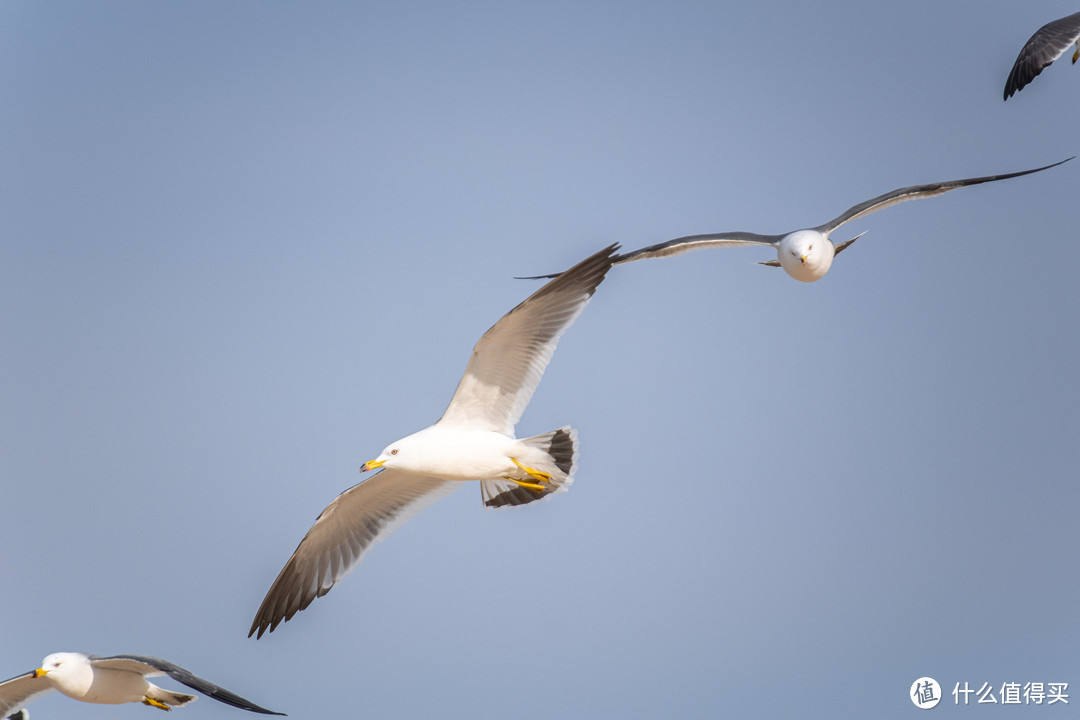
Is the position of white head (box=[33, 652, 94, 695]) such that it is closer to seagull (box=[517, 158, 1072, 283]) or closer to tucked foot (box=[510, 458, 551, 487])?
tucked foot (box=[510, 458, 551, 487])

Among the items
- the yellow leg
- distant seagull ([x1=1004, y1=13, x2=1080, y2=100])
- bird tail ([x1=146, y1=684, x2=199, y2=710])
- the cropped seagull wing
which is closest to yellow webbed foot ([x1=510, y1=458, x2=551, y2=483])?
the yellow leg

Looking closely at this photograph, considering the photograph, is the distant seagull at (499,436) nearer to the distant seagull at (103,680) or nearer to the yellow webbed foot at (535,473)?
the yellow webbed foot at (535,473)

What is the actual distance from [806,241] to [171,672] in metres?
4.89

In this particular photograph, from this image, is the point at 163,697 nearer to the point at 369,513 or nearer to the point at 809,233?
the point at 369,513

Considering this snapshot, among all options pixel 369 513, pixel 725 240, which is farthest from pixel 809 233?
pixel 369 513

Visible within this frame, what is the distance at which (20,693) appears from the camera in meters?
9.04

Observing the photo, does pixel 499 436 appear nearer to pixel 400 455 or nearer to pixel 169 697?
pixel 400 455

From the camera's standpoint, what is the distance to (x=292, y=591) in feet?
29.4

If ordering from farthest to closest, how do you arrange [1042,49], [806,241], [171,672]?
[1042,49]
[806,241]
[171,672]

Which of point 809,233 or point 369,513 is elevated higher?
point 809,233

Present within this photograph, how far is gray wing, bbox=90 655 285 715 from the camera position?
778 centimetres

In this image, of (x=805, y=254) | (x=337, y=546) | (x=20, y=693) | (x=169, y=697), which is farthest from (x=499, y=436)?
(x=20, y=693)

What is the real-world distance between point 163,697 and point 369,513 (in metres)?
1.79

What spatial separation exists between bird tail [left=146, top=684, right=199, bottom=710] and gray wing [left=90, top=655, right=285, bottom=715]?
0.19m
